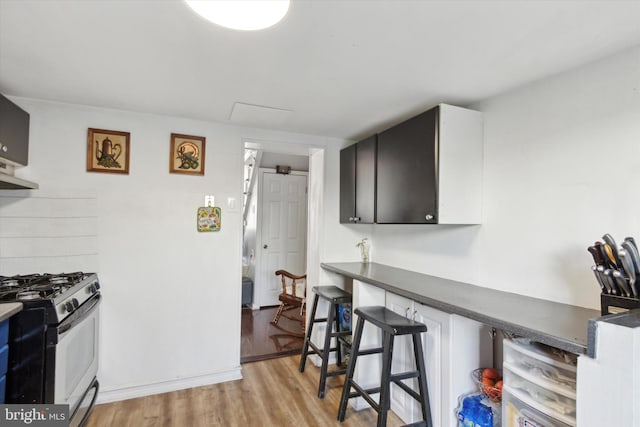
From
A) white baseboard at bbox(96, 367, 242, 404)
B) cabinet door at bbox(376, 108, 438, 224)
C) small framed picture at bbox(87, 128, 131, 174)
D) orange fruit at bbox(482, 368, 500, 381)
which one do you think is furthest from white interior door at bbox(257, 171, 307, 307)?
orange fruit at bbox(482, 368, 500, 381)

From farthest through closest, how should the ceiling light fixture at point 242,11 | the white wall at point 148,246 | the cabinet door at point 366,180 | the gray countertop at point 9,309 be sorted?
1. the cabinet door at point 366,180
2. the white wall at point 148,246
3. the gray countertop at point 9,309
4. the ceiling light fixture at point 242,11

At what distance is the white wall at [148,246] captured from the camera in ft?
7.14

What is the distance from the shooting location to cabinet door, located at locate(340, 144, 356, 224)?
2.82 metres

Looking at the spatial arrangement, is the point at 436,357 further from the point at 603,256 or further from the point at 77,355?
the point at 77,355

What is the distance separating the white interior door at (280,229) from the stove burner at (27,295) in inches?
116

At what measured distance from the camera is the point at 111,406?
221 cm

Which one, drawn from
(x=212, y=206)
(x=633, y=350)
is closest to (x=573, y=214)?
(x=633, y=350)

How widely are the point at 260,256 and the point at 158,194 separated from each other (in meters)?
2.25

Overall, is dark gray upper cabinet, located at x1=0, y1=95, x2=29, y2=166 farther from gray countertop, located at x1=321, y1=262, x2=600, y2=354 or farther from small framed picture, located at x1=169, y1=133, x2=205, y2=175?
gray countertop, located at x1=321, y1=262, x2=600, y2=354

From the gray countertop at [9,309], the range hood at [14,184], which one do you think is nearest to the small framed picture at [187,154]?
the range hood at [14,184]

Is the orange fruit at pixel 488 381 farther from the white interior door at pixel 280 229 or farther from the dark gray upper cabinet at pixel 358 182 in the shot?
the white interior door at pixel 280 229

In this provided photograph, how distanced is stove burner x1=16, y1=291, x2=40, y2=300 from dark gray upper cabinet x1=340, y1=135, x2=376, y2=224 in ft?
6.88

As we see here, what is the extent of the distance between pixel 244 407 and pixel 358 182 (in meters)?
1.90

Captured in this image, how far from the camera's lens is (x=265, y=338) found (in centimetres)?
347
